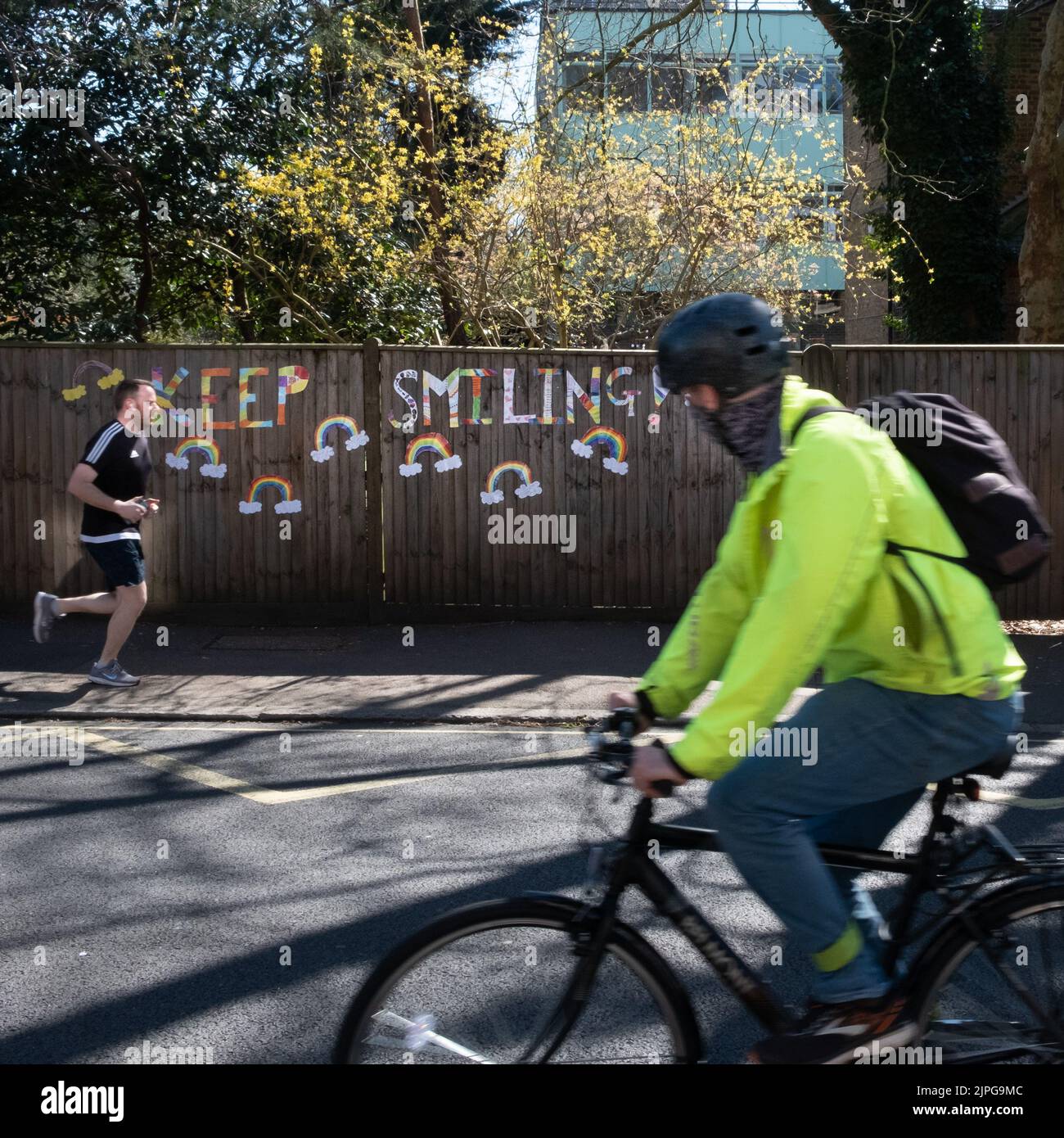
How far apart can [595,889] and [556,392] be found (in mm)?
8327

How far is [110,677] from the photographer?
8586 millimetres

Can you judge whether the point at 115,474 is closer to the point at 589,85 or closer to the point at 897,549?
the point at 897,549

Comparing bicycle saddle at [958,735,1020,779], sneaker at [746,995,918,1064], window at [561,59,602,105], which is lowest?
sneaker at [746,995,918,1064]

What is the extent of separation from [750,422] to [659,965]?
110 cm

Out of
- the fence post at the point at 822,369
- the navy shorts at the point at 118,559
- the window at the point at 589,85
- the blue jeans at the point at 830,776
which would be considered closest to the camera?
the blue jeans at the point at 830,776

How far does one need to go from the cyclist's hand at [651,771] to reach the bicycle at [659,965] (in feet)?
0.29

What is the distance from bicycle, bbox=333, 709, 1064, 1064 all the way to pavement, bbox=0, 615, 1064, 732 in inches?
205

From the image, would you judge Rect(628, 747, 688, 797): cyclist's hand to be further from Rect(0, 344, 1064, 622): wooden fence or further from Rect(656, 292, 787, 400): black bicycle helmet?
Rect(0, 344, 1064, 622): wooden fence

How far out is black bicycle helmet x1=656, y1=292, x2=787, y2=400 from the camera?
258 cm

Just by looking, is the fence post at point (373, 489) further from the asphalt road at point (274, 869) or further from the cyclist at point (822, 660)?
the cyclist at point (822, 660)

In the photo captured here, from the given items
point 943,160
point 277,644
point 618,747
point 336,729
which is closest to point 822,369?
point 277,644

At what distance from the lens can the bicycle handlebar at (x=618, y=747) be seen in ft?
8.59

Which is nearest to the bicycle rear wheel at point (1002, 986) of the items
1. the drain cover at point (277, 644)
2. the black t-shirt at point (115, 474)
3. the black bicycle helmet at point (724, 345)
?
the black bicycle helmet at point (724, 345)

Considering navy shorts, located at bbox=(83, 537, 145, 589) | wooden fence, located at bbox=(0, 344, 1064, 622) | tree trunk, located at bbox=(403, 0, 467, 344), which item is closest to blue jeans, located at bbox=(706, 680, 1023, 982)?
navy shorts, located at bbox=(83, 537, 145, 589)
